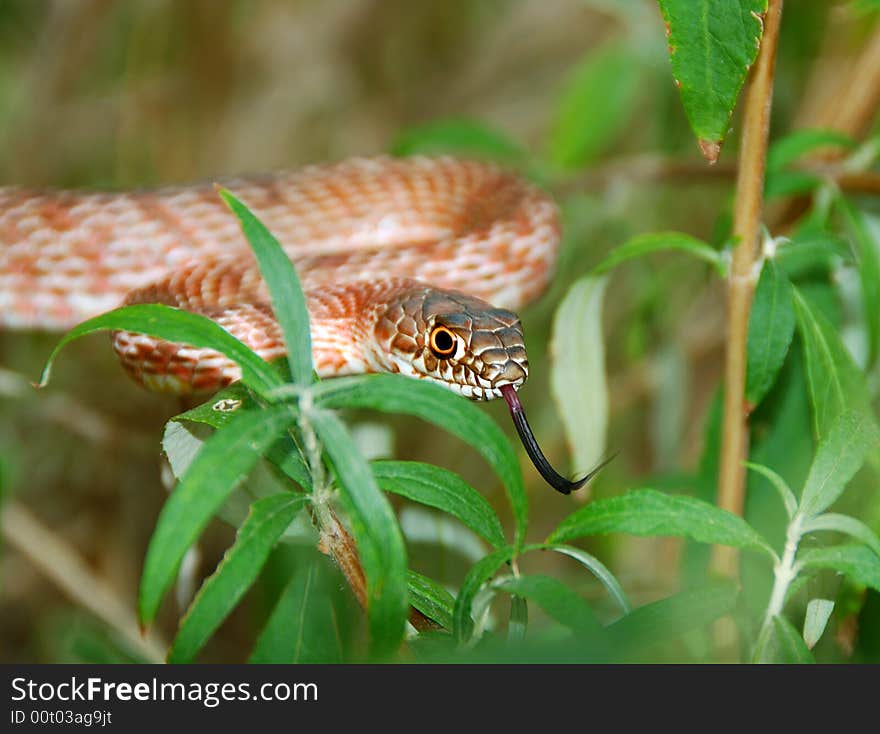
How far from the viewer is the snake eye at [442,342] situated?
6.93 ft

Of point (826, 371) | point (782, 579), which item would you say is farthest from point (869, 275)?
point (782, 579)

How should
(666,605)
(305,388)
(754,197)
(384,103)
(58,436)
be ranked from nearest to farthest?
(305,388) → (666,605) → (754,197) → (58,436) → (384,103)

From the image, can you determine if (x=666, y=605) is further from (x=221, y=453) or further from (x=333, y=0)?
(x=333, y=0)

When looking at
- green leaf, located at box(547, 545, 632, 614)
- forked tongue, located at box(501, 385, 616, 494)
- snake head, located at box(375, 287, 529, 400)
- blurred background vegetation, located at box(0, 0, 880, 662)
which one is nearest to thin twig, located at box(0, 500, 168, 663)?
blurred background vegetation, located at box(0, 0, 880, 662)

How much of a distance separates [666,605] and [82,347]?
3.91 metres

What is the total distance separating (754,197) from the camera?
6.18ft

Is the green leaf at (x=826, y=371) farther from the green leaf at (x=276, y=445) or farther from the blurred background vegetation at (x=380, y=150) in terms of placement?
the green leaf at (x=276, y=445)

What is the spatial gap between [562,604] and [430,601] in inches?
11.1

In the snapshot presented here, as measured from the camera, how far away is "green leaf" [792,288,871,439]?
1.96 meters

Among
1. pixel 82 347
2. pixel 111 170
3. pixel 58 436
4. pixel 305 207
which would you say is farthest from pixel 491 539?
pixel 111 170

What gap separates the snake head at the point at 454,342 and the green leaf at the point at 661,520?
551 millimetres

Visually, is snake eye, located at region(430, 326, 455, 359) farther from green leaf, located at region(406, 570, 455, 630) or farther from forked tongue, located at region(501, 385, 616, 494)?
green leaf, located at region(406, 570, 455, 630)

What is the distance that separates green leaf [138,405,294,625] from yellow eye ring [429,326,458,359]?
2.66 feet
